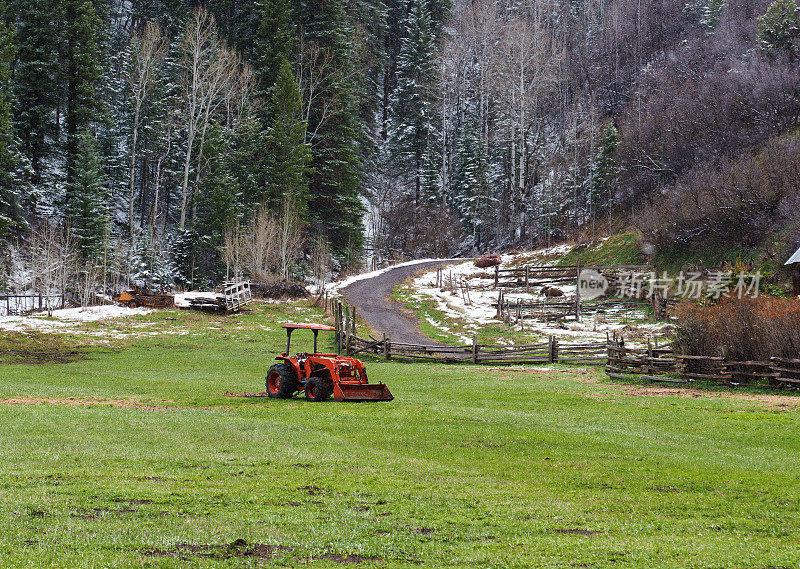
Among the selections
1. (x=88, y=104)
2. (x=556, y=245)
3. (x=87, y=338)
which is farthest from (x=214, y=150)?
(x=556, y=245)

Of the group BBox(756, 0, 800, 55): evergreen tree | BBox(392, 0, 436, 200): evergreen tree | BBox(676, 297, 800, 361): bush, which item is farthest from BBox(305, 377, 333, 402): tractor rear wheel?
BBox(392, 0, 436, 200): evergreen tree

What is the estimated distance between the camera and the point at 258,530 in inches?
261

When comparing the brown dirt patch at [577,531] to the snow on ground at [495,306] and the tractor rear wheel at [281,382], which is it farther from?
the snow on ground at [495,306]

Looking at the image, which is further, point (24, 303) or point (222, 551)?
point (24, 303)

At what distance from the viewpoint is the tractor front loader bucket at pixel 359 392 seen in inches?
675

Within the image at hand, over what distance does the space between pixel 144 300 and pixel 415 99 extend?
177ft

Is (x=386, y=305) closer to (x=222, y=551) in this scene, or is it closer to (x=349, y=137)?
(x=349, y=137)

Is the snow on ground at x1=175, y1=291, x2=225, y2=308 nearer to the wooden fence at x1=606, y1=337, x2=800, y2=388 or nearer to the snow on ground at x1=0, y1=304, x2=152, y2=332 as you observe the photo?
the snow on ground at x1=0, y1=304, x2=152, y2=332

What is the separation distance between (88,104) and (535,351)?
48.3 metres

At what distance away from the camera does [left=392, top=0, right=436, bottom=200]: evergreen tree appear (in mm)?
87312

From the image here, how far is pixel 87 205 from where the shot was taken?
5091 cm

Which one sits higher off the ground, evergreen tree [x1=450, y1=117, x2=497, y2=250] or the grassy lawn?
evergreen tree [x1=450, y1=117, x2=497, y2=250]

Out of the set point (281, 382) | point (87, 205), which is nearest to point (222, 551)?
point (281, 382)

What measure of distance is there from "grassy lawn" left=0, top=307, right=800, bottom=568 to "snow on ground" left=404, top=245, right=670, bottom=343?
17.1 metres
